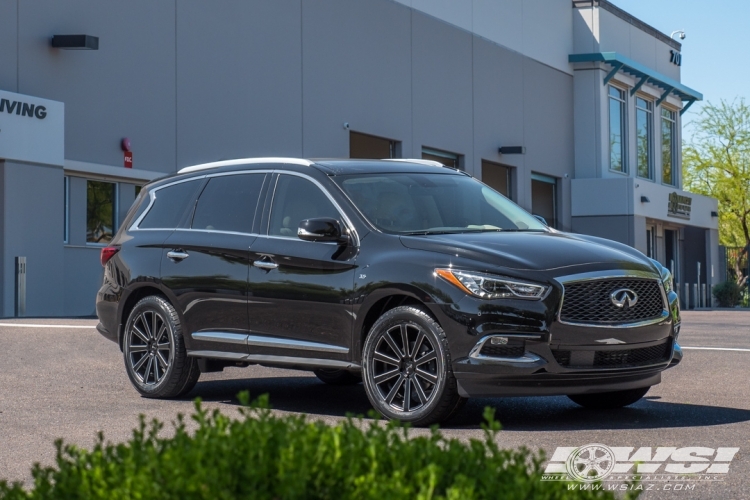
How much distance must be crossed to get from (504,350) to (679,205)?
46.5 meters

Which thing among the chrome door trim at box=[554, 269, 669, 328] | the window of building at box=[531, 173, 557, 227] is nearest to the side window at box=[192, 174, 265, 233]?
the chrome door trim at box=[554, 269, 669, 328]

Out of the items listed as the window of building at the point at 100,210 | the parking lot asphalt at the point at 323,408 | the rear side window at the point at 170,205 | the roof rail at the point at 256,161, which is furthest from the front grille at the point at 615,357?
the window of building at the point at 100,210

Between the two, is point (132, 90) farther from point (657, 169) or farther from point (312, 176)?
point (657, 169)

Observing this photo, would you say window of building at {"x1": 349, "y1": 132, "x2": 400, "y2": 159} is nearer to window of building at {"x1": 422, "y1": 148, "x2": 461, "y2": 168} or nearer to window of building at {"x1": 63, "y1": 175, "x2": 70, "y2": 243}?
window of building at {"x1": 422, "y1": 148, "x2": 461, "y2": 168}

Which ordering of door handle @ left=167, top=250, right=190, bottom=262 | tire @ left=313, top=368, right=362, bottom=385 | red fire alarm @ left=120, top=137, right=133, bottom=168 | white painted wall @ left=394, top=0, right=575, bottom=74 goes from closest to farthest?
1. door handle @ left=167, top=250, right=190, bottom=262
2. tire @ left=313, top=368, right=362, bottom=385
3. red fire alarm @ left=120, top=137, right=133, bottom=168
4. white painted wall @ left=394, top=0, right=575, bottom=74

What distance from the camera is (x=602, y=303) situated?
7777 mm

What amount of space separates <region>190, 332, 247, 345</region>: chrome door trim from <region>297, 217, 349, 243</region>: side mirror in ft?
3.31

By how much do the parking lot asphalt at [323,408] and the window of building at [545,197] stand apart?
32.1 metres

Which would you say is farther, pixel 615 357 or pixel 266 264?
pixel 266 264

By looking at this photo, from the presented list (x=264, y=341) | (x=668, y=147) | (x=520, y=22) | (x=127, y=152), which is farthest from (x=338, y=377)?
(x=668, y=147)

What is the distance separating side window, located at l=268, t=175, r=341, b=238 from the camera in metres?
8.85

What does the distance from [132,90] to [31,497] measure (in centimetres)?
2334

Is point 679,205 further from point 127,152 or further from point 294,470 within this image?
point 294,470

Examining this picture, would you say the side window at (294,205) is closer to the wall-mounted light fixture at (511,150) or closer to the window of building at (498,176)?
the wall-mounted light fixture at (511,150)
